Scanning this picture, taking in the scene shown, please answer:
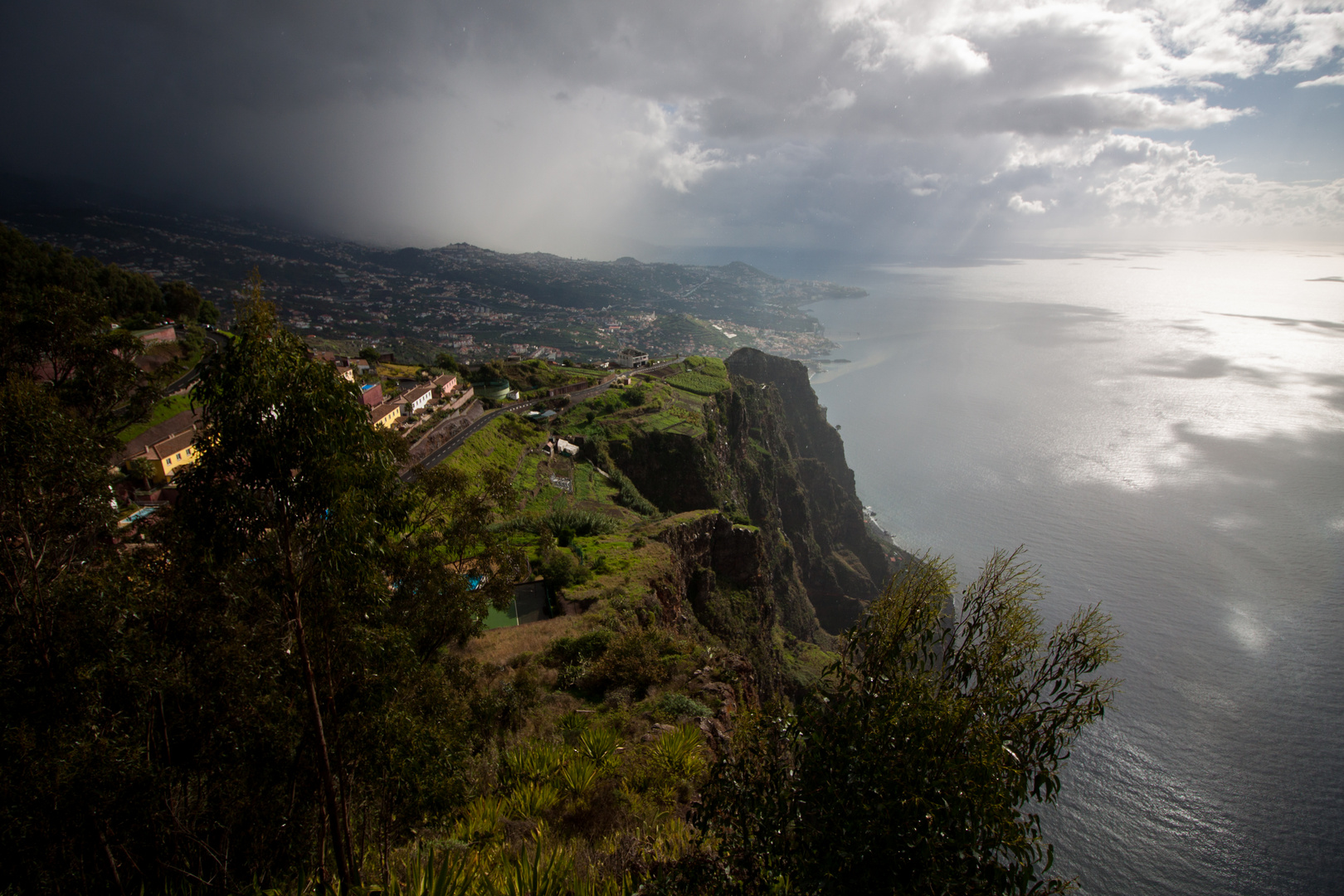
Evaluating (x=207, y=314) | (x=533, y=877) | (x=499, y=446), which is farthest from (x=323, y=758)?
(x=207, y=314)

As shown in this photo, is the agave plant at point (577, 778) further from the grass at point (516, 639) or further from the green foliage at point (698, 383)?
the green foliage at point (698, 383)

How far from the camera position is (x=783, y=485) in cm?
6738

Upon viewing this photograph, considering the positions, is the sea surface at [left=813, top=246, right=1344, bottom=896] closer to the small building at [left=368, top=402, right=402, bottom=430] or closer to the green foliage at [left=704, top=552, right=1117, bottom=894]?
the green foliage at [left=704, top=552, right=1117, bottom=894]

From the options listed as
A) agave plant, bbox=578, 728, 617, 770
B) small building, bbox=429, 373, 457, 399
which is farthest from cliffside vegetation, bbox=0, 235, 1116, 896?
small building, bbox=429, 373, 457, 399

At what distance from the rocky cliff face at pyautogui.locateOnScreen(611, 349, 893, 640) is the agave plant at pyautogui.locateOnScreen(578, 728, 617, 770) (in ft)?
83.4

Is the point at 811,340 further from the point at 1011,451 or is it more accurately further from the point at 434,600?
the point at 434,600

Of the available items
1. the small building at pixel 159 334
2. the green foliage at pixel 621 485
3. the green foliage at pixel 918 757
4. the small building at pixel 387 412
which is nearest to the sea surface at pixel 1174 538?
the green foliage at pixel 621 485

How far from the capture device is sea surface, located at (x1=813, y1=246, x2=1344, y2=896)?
98.8 ft

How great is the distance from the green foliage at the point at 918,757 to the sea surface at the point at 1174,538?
113ft

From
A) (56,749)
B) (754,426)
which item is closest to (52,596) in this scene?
(56,749)

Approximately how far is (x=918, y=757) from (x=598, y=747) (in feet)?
24.6

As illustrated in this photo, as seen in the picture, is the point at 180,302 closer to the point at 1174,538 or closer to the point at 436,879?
the point at 436,879

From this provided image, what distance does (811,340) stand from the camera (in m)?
191

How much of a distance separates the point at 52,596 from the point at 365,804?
3154mm
